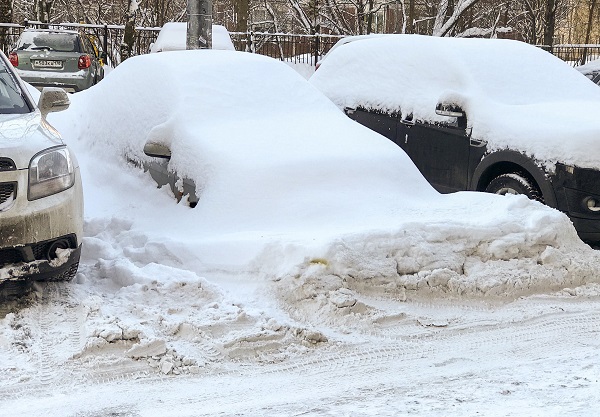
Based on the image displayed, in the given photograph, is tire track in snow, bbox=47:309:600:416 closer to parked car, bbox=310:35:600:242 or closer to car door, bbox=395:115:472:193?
parked car, bbox=310:35:600:242

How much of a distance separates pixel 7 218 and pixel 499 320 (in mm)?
2897

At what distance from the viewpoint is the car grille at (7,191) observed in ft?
14.3

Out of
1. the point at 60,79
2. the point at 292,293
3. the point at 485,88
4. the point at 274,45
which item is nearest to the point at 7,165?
the point at 292,293

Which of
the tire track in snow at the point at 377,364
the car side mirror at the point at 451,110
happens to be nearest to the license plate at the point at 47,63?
the car side mirror at the point at 451,110

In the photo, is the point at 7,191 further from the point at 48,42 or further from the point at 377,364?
the point at 48,42

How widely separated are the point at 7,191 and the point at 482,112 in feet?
14.3

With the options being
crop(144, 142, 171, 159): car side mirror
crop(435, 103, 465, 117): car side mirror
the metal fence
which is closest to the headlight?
crop(144, 142, 171, 159): car side mirror

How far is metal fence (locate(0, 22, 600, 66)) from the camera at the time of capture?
26.0m

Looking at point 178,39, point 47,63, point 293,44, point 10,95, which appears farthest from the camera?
point 293,44

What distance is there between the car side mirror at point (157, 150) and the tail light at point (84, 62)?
11.8 m

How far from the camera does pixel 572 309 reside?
16.9 feet

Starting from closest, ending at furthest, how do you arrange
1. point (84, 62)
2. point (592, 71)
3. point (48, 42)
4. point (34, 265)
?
point (34, 265), point (592, 71), point (84, 62), point (48, 42)

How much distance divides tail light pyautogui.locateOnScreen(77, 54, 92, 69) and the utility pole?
5.36 m

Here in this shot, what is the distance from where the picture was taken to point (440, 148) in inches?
298
